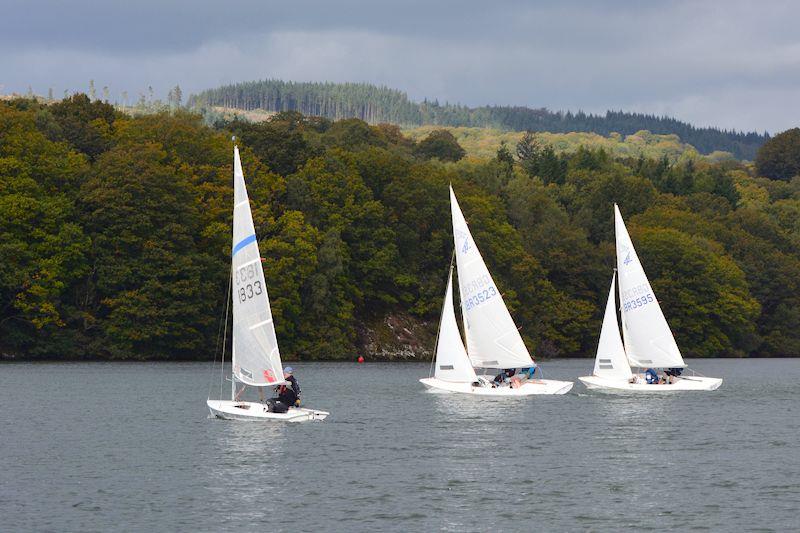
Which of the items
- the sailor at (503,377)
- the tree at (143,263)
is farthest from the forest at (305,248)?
the sailor at (503,377)

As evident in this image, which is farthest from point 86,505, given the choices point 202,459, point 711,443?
point 711,443

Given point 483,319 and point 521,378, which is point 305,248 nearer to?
point 483,319

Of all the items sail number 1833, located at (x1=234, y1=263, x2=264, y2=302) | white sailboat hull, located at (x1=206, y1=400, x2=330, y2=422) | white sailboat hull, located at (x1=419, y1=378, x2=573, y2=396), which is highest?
sail number 1833, located at (x1=234, y1=263, x2=264, y2=302)

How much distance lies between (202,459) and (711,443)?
20.4m

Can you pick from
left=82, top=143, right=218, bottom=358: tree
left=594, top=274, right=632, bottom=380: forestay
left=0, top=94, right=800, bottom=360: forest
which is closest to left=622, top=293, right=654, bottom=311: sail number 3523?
left=594, top=274, right=632, bottom=380: forestay

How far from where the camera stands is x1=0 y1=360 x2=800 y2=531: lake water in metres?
35.0

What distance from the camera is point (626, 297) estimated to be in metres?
77.4

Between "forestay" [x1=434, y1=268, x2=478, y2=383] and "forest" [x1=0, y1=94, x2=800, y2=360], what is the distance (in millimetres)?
37454

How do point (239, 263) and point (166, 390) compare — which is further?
point (166, 390)

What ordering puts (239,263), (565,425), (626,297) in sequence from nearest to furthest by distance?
(239,263), (565,425), (626,297)

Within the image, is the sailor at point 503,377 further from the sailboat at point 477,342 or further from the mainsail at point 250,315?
the mainsail at point 250,315

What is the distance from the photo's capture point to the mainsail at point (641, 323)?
249 ft

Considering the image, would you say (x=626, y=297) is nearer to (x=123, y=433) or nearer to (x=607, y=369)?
(x=607, y=369)

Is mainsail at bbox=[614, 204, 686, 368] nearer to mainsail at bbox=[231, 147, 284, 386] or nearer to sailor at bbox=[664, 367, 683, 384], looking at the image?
sailor at bbox=[664, 367, 683, 384]
